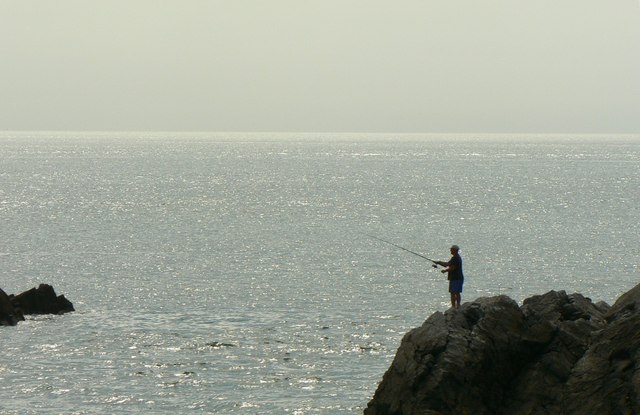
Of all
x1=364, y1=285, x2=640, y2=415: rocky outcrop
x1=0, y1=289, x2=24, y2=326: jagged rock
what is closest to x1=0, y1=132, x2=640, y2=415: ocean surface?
x1=0, y1=289, x2=24, y2=326: jagged rock

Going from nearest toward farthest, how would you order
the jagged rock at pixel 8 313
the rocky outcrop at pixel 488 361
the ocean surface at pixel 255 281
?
the rocky outcrop at pixel 488 361 < the ocean surface at pixel 255 281 < the jagged rock at pixel 8 313

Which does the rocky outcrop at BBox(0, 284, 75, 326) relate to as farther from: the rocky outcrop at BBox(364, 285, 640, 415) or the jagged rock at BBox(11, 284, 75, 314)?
the rocky outcrop at BBox(364, 285, 640, 415)

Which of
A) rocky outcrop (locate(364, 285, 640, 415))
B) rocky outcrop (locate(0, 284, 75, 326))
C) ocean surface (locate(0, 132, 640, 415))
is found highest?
rocky outcrop (locate(364, 285, 640, 415))

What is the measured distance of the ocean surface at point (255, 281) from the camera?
32312 millimetres

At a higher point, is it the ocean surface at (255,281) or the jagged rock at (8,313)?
the jagged rock at (8,313)

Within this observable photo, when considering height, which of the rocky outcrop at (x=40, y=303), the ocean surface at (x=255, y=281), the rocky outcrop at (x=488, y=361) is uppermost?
the rocky outcrop at (x=488, y=361)

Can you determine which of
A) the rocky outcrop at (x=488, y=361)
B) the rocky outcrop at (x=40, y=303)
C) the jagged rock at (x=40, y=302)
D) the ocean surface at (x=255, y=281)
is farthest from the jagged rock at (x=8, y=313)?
the rocky outcrop at (x=488, y=361)

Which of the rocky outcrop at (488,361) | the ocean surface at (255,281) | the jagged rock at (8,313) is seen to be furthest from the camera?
the jagged rock at (8,313)

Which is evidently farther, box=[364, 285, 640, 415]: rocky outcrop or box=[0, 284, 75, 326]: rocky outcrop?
box=[0, 284, 75, 326]: rocky outcrop

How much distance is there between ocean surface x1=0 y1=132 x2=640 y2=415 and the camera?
32312 mm

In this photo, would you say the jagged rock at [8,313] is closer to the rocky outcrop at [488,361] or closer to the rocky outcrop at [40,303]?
the rocky outcrop at [40,303]

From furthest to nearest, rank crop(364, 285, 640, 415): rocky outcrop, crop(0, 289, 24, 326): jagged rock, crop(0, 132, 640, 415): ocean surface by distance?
1. crop(0, 289, 24, 326): jagged rock
2. crop(0, 132, 640, 415): ocean surface
3. crop(364, 285, 640, 415): rocky outcrop

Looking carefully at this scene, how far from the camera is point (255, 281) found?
188 feet

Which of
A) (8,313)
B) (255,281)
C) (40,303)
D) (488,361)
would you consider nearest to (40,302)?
(40,303)
